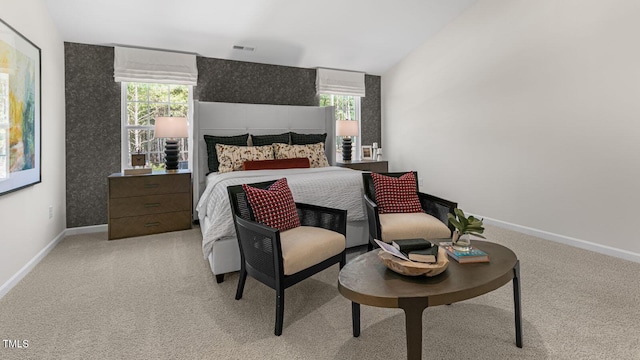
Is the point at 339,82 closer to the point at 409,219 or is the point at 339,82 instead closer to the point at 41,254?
the point at 409,219

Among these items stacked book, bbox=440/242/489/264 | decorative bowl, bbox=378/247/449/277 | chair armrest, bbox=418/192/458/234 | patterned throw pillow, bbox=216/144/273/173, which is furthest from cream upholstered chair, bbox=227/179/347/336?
patterned throw pillow, bbox=216/144/273/173

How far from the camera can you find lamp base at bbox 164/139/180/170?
4234mm

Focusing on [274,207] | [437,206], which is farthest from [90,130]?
[437,206]

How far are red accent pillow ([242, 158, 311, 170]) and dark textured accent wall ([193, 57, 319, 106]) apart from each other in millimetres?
1301

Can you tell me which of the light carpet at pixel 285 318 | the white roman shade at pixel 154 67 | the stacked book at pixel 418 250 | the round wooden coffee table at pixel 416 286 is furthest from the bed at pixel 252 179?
the stacked book at pixel 418 250

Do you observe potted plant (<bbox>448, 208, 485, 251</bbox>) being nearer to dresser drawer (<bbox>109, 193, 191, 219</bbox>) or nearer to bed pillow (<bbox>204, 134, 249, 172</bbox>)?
bed pillow (<bbox>204, 134, 249, 172</bbox>)

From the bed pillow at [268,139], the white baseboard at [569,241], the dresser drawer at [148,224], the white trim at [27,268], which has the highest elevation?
the bed pillow at [268,139]

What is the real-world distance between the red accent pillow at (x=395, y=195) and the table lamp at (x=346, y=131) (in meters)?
2.22

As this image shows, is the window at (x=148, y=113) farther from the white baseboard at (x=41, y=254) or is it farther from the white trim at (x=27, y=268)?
the white trim at (x=27, y=268)

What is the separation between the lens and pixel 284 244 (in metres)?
2.17

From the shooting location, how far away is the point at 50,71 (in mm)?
3490

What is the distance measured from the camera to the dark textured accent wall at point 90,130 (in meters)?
4.03

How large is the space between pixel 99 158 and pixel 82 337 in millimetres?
2877

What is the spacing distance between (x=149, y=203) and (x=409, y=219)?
2.95 meters
